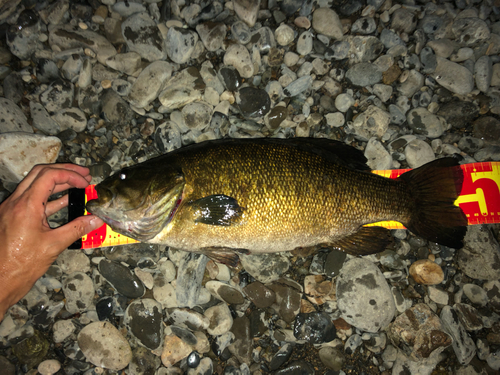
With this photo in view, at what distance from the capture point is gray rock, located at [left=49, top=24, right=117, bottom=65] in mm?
3240

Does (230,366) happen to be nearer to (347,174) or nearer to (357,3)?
(347,174)

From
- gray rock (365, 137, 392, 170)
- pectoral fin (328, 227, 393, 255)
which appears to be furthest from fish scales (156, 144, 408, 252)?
gray rock (365, 137, 392, 170)

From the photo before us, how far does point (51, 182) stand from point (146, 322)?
1811mm

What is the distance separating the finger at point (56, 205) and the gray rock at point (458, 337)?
15.0 ft

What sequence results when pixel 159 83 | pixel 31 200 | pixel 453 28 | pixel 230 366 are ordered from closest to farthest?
pixel 31 200 < pixel 230 366 < pixel 159 83 < pixel 453 28

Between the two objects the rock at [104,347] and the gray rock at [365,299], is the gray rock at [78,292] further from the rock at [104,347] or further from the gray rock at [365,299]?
the gray rock at [365,299]

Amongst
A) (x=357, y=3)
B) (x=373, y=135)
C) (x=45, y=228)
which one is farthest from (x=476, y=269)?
(x=45, y=228)

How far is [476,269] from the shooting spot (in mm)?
3105

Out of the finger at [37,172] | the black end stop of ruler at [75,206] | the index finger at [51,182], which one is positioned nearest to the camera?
the index finger at [51,182]

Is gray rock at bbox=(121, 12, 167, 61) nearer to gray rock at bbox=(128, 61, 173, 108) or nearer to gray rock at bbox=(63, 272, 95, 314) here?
gray rock at bbox=(128, 61, 173, 108)

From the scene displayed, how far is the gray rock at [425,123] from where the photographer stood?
325 cm

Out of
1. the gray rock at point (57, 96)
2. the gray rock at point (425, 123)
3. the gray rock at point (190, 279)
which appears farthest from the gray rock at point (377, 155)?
the gray rock at point (57, 96)

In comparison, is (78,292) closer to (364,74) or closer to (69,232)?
(69,232)

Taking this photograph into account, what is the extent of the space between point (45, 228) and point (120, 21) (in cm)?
266
